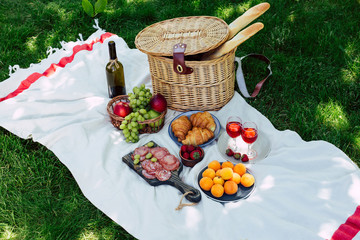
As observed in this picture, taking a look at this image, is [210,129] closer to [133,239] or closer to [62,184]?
[133,239]

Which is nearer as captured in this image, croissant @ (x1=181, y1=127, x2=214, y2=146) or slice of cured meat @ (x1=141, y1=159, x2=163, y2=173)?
slice of cured meat @ (x1=141, y1=159, x2=163, y2=173)

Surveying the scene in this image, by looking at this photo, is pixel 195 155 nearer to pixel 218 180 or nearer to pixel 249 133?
pixel 218 180

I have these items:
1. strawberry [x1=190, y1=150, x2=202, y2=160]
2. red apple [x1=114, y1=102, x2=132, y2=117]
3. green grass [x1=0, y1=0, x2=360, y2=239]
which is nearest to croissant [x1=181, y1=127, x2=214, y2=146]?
strawberry [x1=190, y1=150, x2=202, y2=160]

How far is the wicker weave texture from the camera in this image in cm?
267

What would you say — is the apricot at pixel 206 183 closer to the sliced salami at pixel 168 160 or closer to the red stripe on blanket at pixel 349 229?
the sliced salami at pixel 168 160

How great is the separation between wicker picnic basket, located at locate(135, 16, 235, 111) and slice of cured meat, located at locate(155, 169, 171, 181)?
74cm

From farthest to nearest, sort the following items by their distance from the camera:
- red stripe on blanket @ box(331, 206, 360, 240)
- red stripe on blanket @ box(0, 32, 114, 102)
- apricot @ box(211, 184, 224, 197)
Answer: red stripe on blanket @ box(0, 32, 114, 102) < apricot @ box(211, 184, 224, 197) < red stripe on blanket @ box(331, 206, 360, 240)

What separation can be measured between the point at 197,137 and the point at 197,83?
464 millimetres

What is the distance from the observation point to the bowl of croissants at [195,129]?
2.51 m

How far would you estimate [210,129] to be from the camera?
2.57 metres

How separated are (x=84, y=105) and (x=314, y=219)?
196 centimetres

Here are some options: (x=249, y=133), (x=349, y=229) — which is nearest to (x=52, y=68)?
(x=249, y=133)

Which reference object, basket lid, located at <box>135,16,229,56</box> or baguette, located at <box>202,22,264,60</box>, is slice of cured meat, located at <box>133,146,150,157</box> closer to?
basket lid, located at <box>135,16,229,56</box>

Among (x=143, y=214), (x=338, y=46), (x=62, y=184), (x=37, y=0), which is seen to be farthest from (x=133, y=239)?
(x=37, y=0)
